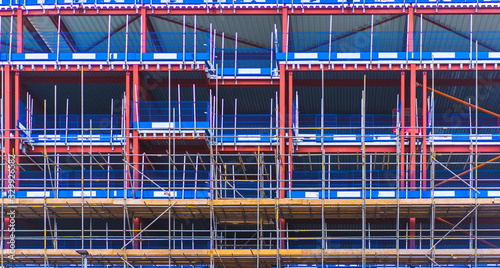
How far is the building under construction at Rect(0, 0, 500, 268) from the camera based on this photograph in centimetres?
3331

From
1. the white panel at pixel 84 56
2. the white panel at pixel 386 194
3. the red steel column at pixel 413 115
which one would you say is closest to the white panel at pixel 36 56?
the white panel at pixel 84 56

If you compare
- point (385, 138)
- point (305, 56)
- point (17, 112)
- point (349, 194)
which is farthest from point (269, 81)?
point (17, 112)

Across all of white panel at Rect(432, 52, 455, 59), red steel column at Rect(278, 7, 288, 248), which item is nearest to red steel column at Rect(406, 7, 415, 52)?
white panel at Rect(432, 52, 455, 59)

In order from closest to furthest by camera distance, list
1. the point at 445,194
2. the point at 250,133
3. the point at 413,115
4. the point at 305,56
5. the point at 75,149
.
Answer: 1. the point at 445,194
2. the point at 413,115
3. the point at 305,56
4. the point at 75,149
5. the point at 250,133

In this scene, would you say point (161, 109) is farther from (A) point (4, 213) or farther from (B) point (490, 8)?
(B) point (490, 8)

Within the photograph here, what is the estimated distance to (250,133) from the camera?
42.4 m

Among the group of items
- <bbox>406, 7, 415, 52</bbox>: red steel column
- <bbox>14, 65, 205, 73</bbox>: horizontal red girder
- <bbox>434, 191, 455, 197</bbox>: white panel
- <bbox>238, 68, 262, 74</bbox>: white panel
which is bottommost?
<bbox>434, 191, 455, 197</bbox>: white panel

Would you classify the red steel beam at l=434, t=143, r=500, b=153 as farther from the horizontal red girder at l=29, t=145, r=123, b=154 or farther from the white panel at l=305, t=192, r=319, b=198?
the horizontal red girder at l=29, t=145, r=123, b=154

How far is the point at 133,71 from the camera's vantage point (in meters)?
39.0

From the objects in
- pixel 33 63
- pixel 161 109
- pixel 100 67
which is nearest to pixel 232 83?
pixel 161 109

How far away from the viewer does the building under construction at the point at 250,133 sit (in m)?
33.3

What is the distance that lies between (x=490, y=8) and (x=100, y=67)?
16.9 m

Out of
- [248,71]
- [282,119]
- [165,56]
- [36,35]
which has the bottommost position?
[282,119]

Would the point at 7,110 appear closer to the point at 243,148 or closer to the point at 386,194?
the point at 243,148
